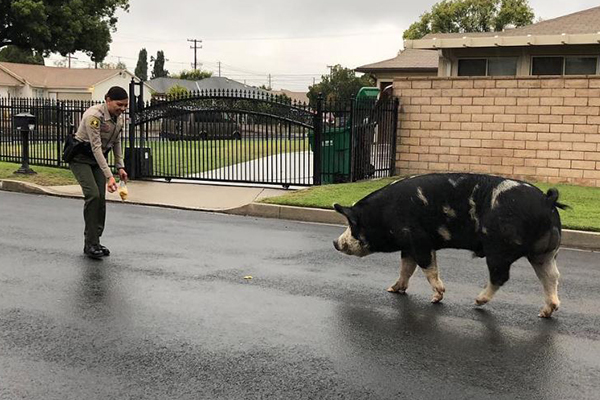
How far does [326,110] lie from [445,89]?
2.89 meters

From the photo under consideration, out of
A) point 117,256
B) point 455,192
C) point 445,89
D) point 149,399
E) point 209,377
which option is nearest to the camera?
point 149,399

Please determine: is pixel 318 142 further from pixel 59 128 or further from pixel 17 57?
pixel 17 57

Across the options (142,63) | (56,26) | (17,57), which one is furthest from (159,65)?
(56,26)

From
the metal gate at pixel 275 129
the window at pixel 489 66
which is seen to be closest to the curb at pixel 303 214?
the metal gate at pixel 275 129

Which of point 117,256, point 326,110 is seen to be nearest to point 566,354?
point 117,256

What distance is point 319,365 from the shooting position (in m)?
4.64

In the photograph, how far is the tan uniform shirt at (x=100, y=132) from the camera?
743 centimetres

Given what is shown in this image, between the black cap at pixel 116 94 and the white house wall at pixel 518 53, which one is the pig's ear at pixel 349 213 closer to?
the black cap at pixel 116 94

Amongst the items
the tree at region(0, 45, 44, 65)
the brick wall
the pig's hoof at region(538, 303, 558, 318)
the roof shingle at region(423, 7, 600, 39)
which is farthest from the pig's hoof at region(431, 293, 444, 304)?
the tree at region(0, 45, 44, 65)

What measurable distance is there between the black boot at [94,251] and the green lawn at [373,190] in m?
4.33

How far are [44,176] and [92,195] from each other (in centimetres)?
851

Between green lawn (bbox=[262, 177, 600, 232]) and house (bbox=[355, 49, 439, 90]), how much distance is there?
16856 mm

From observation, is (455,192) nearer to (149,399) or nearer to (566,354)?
(566,354)

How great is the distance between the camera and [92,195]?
25.2ft
